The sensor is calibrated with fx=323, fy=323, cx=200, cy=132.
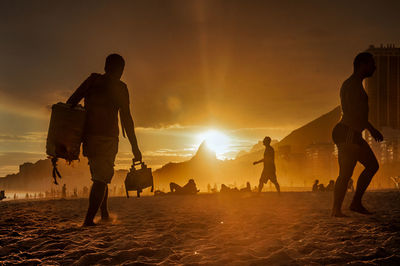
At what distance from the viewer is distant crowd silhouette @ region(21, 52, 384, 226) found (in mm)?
4590

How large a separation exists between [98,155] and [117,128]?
1.67 ft

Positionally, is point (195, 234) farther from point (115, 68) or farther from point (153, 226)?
point (115, 68)

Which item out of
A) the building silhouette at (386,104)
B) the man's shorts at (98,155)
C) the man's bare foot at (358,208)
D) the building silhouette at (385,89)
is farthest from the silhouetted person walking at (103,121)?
the building silhouette at (385,89)

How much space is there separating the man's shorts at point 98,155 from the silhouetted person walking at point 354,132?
3.55 m

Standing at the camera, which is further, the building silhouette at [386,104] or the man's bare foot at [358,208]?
the building silhouette at [386,104]

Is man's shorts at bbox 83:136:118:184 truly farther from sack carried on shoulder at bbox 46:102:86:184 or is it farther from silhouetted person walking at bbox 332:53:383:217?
silhouetted person walking at bbox 332:53:383:217

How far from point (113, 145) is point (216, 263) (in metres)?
2.64

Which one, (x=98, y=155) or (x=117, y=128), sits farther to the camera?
(x=117, y=128)

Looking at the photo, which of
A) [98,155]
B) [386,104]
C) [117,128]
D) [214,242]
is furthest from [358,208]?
[386,104]

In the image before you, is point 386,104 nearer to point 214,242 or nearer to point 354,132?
point 354,132

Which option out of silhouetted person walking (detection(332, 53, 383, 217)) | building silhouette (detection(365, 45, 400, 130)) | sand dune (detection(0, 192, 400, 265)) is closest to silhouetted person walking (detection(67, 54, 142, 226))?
sand dune (detection(0, 192, 400, 265))

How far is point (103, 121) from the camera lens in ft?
15.2

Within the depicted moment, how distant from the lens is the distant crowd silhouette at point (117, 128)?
15.1 ft

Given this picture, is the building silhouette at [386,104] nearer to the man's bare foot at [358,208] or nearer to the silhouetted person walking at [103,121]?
the man's bare foot at [358,208]
